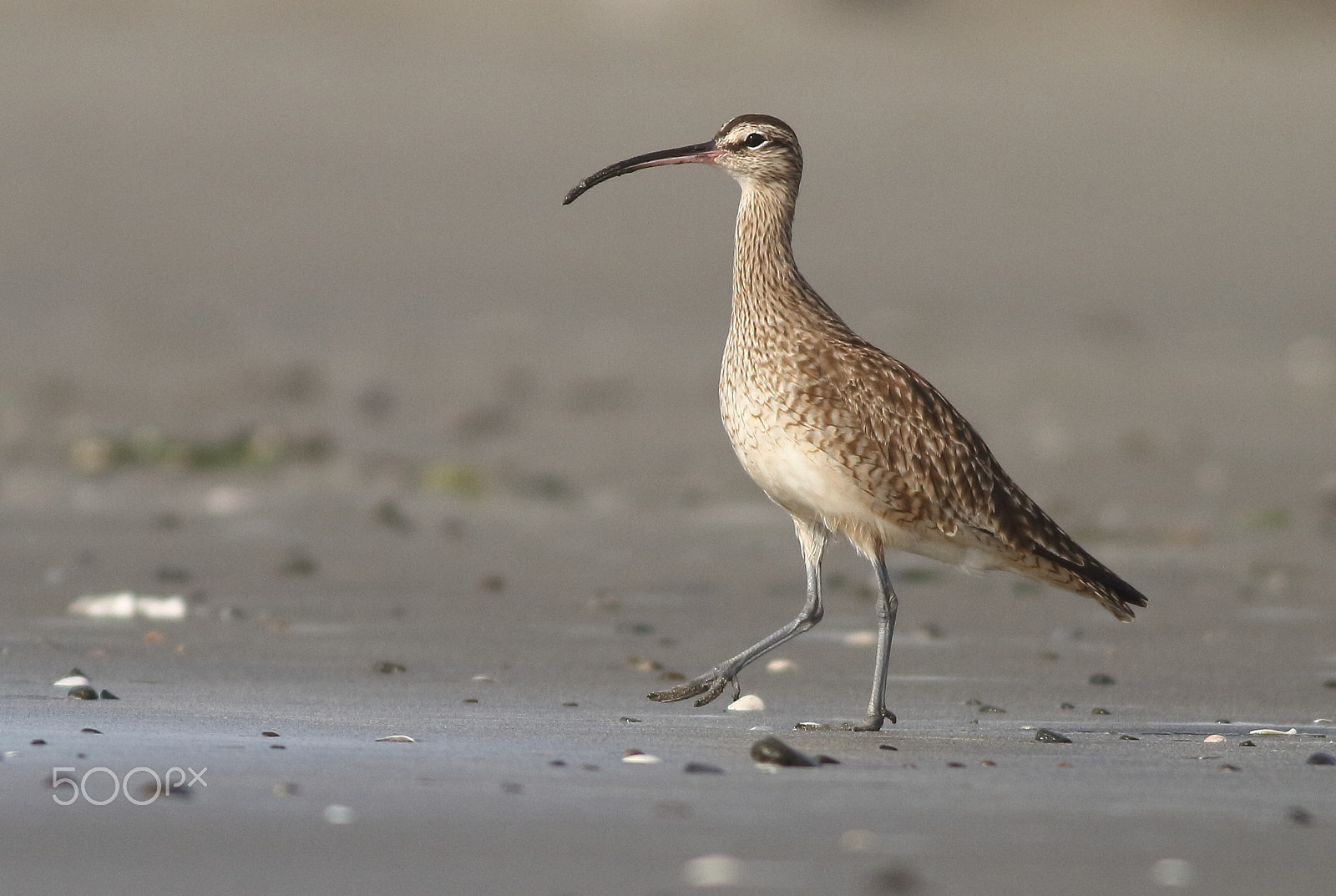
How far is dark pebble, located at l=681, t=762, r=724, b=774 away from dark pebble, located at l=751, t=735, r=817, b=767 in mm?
153

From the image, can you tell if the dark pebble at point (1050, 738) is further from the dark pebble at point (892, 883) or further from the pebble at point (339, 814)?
the pebble at point (339, 814)

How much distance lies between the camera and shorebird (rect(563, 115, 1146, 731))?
7527 millimetres

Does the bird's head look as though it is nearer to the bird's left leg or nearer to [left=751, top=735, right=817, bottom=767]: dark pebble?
the bird's left leg

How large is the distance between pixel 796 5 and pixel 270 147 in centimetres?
735

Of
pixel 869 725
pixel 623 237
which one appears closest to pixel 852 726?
pixel 869 725

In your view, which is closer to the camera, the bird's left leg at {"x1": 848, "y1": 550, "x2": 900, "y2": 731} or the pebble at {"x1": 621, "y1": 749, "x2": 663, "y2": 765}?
the pebble at {"x1": 621, "y1": 749, "x2": 663, "y2": 765}

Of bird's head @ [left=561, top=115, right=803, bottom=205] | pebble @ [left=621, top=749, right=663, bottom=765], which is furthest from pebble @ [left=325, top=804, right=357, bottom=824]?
bird's head @ [left=561, top=115, right=803, bottom=205]

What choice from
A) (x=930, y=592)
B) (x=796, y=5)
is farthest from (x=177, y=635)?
(x=796, y=5)

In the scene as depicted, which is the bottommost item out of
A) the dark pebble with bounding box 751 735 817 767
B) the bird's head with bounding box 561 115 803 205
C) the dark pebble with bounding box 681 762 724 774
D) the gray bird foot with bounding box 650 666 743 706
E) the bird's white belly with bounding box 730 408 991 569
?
the gray bird foot with bounding box 650 666 743 706

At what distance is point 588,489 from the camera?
531 inches

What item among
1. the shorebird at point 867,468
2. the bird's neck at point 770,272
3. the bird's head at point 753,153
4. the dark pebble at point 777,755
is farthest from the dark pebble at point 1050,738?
the bird's head at point 753,153

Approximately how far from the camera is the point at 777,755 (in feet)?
20.1

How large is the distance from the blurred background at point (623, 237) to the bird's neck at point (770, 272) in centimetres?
435

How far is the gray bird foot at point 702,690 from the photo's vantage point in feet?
24.6
